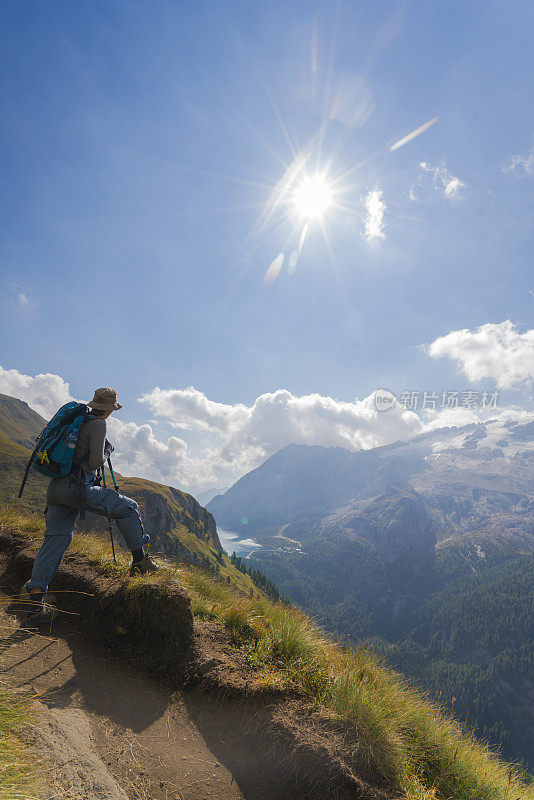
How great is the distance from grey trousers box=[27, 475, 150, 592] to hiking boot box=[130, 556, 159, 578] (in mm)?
279

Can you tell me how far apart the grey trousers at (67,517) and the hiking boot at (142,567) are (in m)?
0.28

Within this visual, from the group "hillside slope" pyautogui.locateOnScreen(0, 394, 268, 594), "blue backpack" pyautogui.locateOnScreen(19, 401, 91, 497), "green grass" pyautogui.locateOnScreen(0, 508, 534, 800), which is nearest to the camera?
"green grass" pyautogui.locateOnScreen(0, 508, 534, 800)

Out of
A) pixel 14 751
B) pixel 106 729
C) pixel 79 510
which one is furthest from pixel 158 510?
pixel 14 751

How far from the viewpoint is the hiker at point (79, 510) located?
226 inches

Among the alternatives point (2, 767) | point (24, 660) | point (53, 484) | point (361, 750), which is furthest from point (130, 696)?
point (53, 484)

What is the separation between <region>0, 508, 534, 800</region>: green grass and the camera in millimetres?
3975

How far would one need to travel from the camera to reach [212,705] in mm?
4418

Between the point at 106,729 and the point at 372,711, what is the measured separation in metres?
3.17

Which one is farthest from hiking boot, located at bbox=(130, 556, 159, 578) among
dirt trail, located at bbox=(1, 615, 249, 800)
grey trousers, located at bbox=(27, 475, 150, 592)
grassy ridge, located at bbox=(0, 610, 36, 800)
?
grassy ridge, located at bbox=(0, 610, 36, 800)

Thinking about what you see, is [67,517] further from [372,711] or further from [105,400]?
[372,711]

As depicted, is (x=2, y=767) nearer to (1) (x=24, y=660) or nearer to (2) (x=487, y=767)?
(1) (x=24, y=660)

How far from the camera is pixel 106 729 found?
3.87 metres

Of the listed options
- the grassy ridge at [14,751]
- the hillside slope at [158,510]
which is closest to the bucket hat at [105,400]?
the grassy ridge at [14,751]

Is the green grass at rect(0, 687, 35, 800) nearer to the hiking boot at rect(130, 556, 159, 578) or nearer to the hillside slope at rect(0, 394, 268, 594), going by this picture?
the hiking boot at rect(130, 556, 159, 578)
